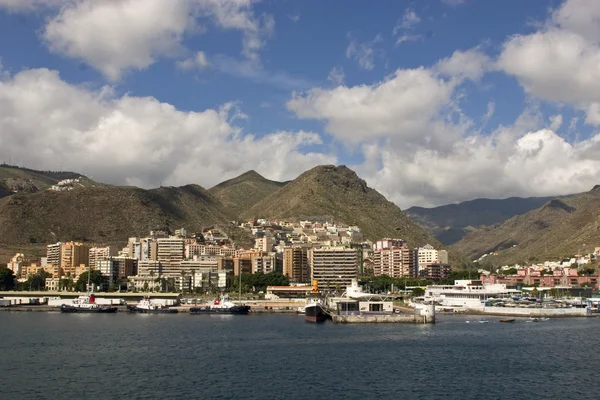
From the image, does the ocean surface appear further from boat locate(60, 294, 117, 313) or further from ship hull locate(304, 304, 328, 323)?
boat locate(60, 294, 117, 313)

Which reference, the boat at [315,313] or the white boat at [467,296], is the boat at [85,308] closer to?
the boat at [315,313]

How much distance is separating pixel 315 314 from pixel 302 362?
1884 inches

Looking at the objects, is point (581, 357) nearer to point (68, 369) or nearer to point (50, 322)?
point (68, 369)

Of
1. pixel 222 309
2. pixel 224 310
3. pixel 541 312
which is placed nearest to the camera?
pixel 541 312

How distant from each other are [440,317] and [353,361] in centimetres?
6147

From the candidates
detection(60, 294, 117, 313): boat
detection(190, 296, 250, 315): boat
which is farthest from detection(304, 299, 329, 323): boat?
detection(60, 294, 117, 313): boat

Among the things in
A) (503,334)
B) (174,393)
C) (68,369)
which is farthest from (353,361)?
(503,334)

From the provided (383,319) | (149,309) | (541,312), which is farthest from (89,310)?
(541,312)

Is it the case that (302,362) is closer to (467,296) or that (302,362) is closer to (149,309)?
(149,309)

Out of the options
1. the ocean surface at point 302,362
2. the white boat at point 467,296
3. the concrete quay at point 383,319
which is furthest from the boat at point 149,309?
the white boat at point 467,296

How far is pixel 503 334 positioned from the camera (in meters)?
93.0

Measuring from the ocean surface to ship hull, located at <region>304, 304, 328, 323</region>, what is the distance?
34.7ft

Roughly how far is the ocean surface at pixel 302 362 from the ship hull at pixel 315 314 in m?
10.6

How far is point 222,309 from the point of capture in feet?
460
